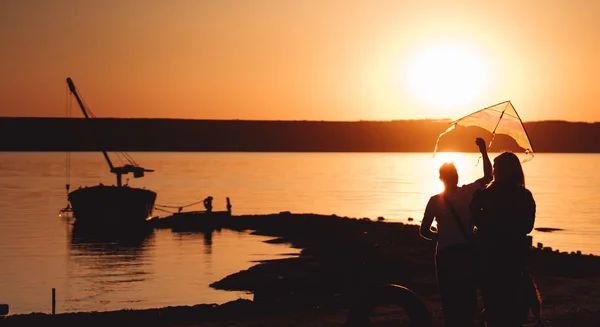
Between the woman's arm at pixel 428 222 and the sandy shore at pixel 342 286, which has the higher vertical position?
the woman's arm at pixel 428 222

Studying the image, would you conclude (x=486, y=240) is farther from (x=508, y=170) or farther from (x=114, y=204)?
(x=114, y=204)

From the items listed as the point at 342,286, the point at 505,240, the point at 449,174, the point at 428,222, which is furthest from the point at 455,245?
the point at 342,286

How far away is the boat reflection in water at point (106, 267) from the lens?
3356 centimetres

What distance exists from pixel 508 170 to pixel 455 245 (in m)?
1.17

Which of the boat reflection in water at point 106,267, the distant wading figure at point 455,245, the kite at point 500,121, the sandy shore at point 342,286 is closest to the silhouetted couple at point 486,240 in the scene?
the distant wading figure at point 455,245

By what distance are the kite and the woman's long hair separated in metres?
1.87

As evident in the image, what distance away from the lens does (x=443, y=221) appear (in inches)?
383

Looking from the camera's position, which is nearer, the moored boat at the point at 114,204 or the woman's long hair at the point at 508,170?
the woman's long hair at the point at 508,170

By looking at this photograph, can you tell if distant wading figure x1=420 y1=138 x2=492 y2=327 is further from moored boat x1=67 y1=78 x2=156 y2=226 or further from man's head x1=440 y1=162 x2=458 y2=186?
moored boat x1=67 y1=78 x2=156 y2=226

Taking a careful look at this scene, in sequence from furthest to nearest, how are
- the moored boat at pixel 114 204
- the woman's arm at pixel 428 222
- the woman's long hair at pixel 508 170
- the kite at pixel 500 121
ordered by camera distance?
the moored boat at pixel 114 204 → the kite at pixel 500 121 → the woman's arm at pixel 428 222 → the woman's long hair at pixel 508 170

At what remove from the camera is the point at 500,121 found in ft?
35.8

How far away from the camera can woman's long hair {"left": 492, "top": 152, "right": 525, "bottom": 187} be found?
355 inches

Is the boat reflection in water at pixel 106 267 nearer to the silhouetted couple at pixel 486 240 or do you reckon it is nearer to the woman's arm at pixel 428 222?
the woman's arm at pixel 428 222

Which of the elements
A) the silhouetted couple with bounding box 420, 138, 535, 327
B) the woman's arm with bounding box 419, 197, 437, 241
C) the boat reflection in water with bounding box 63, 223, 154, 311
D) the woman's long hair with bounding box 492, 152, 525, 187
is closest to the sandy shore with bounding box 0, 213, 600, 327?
the woman's arm with bounding box 419, 197, 437, 241
